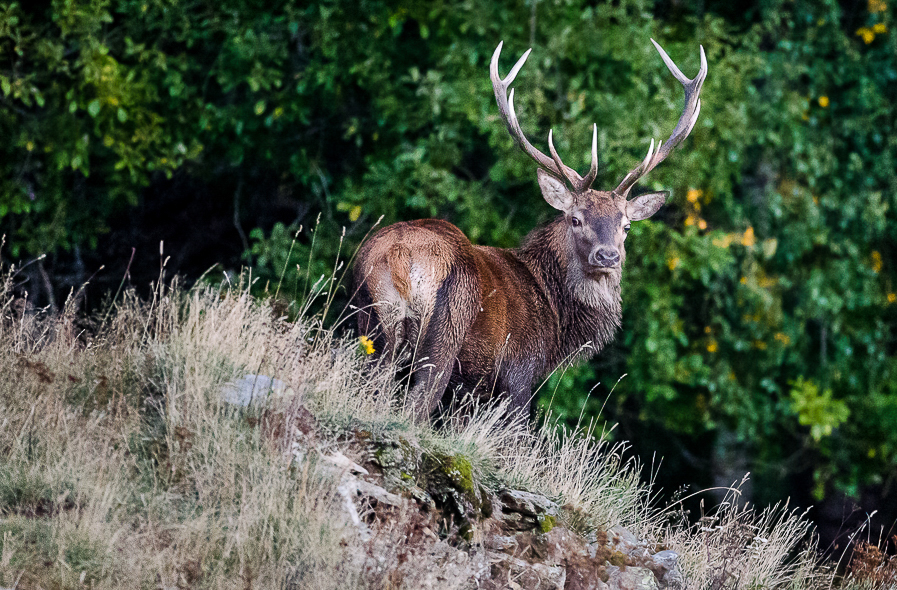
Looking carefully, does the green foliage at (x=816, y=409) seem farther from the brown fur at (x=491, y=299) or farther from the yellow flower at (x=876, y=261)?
the brown fur at (x=491, y=299)

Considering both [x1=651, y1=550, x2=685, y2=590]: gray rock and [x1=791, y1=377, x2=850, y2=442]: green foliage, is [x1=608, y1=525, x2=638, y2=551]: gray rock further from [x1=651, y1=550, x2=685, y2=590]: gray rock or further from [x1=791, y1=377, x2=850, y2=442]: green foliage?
[x1=791, y1=377, x2=850, y2=442]: green foliage

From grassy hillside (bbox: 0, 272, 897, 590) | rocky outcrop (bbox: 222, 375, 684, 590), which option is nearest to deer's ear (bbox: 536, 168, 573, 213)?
grassy hillside (bbox: 0, 272, 897, 590)

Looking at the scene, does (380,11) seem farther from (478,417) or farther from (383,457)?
(383,457)

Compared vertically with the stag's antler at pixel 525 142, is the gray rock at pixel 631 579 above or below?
below

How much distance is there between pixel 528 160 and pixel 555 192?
209 cm

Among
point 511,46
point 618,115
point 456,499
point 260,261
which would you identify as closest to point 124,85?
point 260,261

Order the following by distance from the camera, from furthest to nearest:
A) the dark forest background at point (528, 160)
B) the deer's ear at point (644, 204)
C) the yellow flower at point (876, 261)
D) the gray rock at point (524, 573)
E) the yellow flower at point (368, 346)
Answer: the yellow flower at point (876, 261)
the dark forest background at point (528, 160)
the deer's ear at point (644, 204)
the yellow flower at point (368, 346)
the gray rock at point (524, 573)

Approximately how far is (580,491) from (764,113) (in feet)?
17.9

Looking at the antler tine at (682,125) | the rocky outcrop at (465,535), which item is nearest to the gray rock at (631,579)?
the rocky outcrop at (465,535)

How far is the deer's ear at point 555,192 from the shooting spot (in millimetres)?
5944

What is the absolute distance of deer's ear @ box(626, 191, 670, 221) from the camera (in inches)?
242

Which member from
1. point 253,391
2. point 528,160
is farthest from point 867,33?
point 253,391

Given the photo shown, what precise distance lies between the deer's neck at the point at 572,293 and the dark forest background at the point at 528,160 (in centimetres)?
150

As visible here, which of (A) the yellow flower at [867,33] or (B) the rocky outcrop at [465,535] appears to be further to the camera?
(A) the yellow flower at [867,33]
